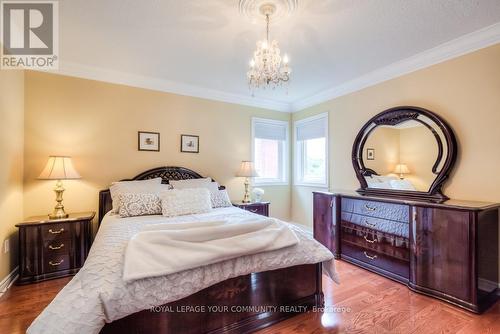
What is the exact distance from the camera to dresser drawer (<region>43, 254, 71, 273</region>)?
8.73 feet

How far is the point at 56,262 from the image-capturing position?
8.89 ft

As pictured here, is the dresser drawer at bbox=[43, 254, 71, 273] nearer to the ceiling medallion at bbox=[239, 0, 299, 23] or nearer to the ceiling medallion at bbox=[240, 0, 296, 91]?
the ceiling medallion at bbox=[240, 0, 296, 91]

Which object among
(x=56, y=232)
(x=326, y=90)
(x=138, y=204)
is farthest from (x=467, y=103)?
(x=56, y=232)

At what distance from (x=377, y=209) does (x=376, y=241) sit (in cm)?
39

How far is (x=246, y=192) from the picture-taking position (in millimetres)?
4125

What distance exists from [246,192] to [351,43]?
263 centimetres

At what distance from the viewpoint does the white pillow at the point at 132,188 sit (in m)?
2.96

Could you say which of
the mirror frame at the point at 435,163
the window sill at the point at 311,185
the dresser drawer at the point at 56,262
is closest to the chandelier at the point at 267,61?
the mirror frame at the point at 435,163

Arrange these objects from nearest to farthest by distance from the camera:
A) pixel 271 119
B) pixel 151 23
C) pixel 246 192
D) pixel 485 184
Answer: pixel 151 23
pixel 485 184
pixel 246 192
pixel 271 119

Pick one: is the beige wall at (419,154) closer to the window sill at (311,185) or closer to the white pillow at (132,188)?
the window sill at (311,185)

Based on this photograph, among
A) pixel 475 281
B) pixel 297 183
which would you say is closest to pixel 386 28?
pixel 475 281

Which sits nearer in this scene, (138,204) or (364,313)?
(364,313)

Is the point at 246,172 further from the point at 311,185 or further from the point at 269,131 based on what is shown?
the point at 311,185

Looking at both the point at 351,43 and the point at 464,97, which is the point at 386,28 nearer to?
the point at 351,43
